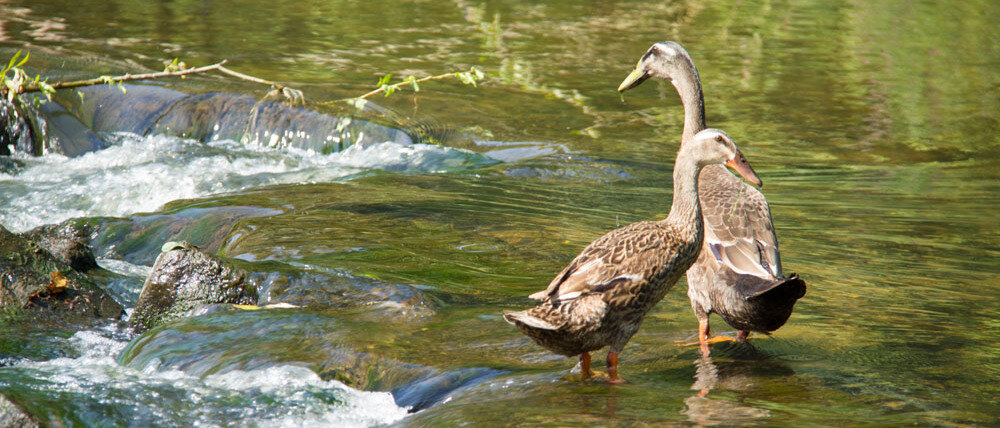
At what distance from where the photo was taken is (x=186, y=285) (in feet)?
20.5

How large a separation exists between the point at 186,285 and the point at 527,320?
2927 millimetres

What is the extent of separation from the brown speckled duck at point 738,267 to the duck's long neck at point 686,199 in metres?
0.18

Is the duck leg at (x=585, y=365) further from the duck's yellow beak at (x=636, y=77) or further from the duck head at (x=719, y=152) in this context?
the duck's yellow beak at (x=636, y=77)

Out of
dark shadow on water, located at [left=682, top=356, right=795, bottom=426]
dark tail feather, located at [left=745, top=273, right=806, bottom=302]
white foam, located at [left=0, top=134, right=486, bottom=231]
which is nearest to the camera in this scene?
dark shadow on water, located at [left=682, top=356, right=795, bottom=426]

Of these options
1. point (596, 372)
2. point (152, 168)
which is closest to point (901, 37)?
point (152, 168)

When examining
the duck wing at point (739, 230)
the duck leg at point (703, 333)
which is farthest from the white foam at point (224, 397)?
the duck wing at point (739, 230)

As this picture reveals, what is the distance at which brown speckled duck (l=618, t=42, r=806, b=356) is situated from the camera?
4609 millimetres

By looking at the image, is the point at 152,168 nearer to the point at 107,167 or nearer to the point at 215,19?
the point at 107,167

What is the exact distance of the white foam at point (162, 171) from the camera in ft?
31.6

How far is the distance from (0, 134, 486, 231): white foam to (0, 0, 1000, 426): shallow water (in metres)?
0.05

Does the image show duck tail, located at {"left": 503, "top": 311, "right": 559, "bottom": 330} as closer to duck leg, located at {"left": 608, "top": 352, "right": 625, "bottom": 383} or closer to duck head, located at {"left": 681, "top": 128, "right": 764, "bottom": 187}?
duck leg, located at {"left": 608, "top": 352, "right": 625, "bottom": 383}

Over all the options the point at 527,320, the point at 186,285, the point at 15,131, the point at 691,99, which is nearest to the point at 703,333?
the point at 527,320

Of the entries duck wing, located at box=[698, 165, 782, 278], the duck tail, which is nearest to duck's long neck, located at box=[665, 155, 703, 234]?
duck wing, located at box=[698, 165, 782, 278]

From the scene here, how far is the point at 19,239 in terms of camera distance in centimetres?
645
